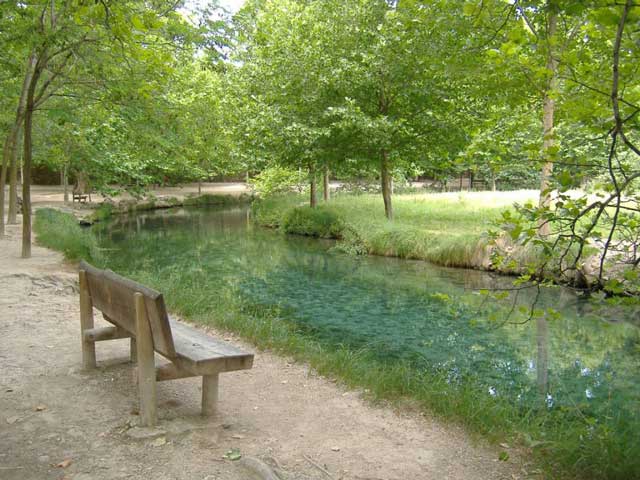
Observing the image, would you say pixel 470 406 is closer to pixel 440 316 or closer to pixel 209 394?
pixel 209 394

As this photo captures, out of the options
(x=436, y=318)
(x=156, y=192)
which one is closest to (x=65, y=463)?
(x=436, y=318)

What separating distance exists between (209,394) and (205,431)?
282mm

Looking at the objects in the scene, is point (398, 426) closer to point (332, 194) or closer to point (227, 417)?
point (227, 417)

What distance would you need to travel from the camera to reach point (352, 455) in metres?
3.68

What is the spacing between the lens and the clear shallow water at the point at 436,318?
6215mm

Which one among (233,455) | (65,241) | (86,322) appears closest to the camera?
(233,455)

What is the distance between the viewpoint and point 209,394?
4035 mm

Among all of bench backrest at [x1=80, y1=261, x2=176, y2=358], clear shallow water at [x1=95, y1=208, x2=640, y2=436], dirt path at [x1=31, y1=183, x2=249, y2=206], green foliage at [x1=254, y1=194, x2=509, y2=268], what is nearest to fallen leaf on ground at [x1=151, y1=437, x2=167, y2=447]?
bench backrest at [x1=80, y1=261, x2=176, y2=358]

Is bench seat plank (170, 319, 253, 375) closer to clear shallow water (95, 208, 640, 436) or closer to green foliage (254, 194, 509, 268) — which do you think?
clear shallow water (95, 208, 640, 436)

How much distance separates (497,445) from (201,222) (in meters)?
22.6

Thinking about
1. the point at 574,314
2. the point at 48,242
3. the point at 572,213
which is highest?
the point at 572,213

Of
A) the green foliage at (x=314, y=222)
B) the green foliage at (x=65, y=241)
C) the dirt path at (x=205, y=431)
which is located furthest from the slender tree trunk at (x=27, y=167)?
the green foliage at (x=314, y=222)

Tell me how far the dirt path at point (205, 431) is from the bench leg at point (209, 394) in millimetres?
73

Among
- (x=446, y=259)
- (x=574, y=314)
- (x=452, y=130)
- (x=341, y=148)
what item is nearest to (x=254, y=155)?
(x=341, y=148)
